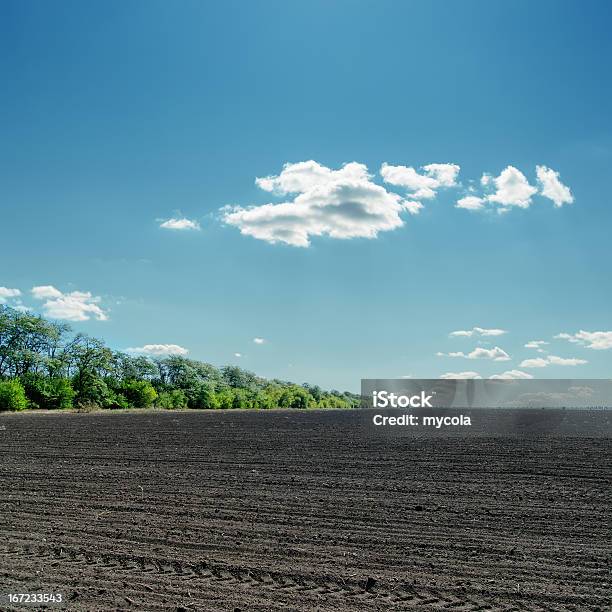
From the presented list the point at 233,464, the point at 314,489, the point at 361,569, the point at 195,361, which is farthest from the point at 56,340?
the point at 361,569

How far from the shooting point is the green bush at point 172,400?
75.3m

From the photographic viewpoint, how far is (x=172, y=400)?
256ft

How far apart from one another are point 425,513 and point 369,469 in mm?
5409

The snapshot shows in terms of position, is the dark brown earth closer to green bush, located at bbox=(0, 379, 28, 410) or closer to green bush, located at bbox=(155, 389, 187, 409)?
green bush, located at bbox=(0, 379, 28, 410)

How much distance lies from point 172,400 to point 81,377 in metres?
14.0

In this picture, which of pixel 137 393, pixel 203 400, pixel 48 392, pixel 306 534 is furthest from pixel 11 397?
pixel 306 534

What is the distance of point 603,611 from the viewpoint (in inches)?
234

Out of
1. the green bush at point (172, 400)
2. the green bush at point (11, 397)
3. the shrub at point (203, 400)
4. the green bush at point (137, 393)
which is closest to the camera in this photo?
the green bush at point (11, 397)

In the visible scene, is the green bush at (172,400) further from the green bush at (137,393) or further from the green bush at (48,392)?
the green bush at (48,392)

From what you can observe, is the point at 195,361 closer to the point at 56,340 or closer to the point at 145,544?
the point at 56,340

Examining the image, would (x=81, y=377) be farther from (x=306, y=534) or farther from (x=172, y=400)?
(x=306, y=534)

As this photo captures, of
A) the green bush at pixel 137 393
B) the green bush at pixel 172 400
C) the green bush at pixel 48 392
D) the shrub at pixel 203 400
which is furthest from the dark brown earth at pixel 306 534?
the shrub at pixel 203 400

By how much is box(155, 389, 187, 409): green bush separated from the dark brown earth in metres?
60.1

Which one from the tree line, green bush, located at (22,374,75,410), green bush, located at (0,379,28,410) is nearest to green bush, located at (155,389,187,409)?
the tree line
